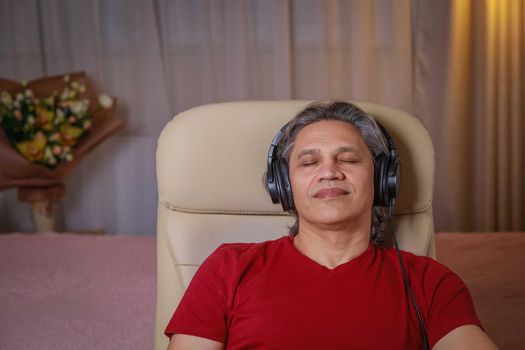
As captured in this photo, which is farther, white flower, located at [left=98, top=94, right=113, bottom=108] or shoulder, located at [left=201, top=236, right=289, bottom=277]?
white flower, located at [left=98, top=94, right=113, bottom=108]

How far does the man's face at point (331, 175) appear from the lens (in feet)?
4.00

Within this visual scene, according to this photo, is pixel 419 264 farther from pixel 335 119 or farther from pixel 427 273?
pixel 335 119

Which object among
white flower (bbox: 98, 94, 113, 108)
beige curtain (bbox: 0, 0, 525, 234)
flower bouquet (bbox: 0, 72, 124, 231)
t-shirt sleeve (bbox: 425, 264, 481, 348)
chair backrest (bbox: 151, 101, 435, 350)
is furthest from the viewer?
beige curtain (bbox: 0, 0, 525, 234)

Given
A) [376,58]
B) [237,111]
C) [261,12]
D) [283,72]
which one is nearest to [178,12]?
[261,12]

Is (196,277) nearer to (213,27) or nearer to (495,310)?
(495,310)

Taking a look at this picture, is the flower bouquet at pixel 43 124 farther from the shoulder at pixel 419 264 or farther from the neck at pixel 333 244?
the shoulder at pixel 419 264

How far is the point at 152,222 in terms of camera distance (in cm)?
327

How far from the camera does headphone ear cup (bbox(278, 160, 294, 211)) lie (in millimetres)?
1237

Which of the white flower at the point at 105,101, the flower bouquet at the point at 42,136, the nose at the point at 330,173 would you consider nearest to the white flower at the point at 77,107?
the flower bouquet at the point at 42,136

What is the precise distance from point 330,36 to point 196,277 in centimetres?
199

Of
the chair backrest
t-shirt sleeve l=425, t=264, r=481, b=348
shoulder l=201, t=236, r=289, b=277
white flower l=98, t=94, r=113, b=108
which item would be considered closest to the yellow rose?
white flower l=98, t=94, r=113, b=108

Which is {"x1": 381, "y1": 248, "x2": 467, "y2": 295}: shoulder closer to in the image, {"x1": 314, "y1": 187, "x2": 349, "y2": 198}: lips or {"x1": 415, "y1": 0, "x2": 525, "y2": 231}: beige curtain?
{"x1": 314, "y1": 187, "x2": 349, "y2": 198}: lips

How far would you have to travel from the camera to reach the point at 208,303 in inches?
46.3

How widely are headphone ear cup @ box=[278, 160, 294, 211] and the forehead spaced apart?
0.19 ft
